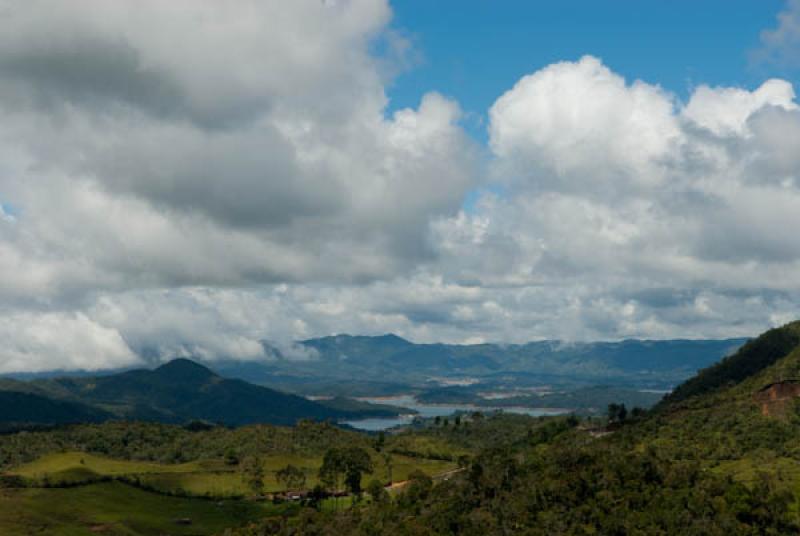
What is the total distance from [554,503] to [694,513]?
1384 inches

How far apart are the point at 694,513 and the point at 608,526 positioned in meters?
19.5

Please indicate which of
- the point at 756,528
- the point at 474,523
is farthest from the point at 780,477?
the point at 474,523

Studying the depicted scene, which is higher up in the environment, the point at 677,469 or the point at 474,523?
the point at 677,469

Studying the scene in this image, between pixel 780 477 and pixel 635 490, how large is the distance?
4699 cm

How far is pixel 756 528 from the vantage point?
519 ft

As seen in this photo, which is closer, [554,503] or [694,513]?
[694,513]

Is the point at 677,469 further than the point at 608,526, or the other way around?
the point at 677,469

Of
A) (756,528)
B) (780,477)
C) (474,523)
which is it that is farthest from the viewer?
(780,477)

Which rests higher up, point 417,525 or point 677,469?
point 677,469

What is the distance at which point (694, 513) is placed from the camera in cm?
16262

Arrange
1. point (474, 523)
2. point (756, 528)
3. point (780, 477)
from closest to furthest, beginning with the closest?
1. point (756, 528)
2. point (474, 523)
3. point (780, 477)

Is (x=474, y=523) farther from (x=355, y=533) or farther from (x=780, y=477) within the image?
(x=780, y=477)

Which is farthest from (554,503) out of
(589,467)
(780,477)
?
(780,477)

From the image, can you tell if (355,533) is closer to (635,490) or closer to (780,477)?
(635,490)
